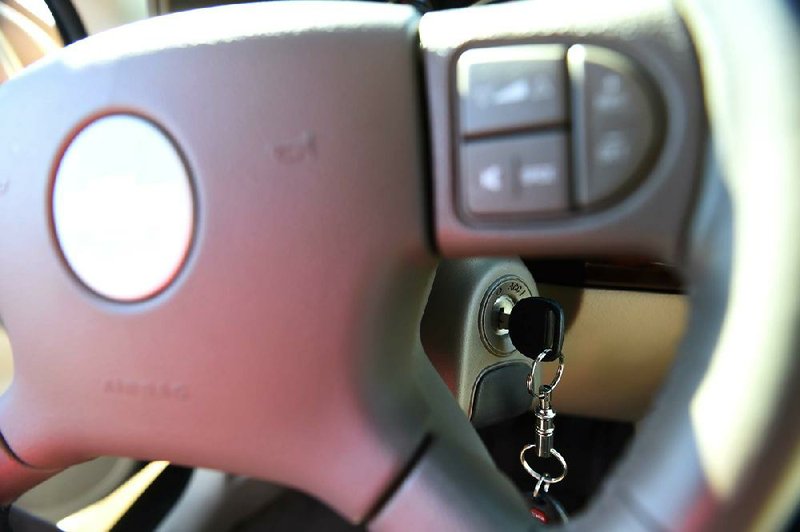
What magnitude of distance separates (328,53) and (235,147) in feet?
0.24

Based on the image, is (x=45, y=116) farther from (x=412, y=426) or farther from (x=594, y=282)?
(x=594, y=282)

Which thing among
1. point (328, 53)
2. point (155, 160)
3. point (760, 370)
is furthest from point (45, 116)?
point (760, 370)

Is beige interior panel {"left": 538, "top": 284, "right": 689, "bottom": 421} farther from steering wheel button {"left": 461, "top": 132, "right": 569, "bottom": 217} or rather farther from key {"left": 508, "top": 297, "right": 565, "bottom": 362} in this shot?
steering wheel button {"left": 461, "top": 132, "right": 569, "bottom": 217}

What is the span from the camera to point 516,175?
37 centimetres

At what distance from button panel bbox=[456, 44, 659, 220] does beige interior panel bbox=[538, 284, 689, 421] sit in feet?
1.79

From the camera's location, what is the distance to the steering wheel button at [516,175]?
0.36 metres

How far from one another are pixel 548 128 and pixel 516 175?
27mm

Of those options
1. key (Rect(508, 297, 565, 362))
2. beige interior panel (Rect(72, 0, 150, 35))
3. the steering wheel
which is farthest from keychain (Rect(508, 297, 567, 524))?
beige interior panel (Rect(72, 0, 150, 35))

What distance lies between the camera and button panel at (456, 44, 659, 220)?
1.15ft

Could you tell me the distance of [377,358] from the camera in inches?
16.5

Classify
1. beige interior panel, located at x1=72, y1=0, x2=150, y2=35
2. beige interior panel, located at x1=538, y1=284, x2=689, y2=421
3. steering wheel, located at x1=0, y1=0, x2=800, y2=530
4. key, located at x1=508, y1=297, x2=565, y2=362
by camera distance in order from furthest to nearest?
beige interior panel, located at x1=72, y1=0, x2=150, y2=35
beige interior panel, located at x1=538, y1=284, x2=689, y2=421
key, located at x1=508, y1=297, x2=565, y2=362
steering wheel, located at x1=0, y1=0, x2=800, y2=530

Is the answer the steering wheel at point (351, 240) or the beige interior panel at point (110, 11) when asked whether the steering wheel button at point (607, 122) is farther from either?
the beige interior panel at point (110, 11)

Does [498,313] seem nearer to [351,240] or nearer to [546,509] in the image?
[546,509]

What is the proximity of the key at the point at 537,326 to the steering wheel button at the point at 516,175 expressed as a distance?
11.8 inches
